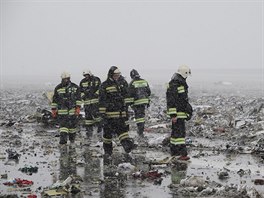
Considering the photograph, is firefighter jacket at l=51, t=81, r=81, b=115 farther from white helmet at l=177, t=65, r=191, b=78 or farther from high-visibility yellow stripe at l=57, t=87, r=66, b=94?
white helmet at l=177, t=65, r=191, b=78

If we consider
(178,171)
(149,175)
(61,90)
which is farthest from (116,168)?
(61,90)

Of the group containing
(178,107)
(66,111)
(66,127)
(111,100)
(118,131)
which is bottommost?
(66,127)

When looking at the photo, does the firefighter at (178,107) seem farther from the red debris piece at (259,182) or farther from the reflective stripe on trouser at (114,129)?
the red debris piece at (259,182)

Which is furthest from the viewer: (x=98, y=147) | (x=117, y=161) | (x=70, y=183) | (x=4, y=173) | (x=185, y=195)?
(x=98, y=147)

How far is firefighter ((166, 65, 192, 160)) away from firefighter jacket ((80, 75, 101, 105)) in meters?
4.28

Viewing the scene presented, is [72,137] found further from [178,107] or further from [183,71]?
[183,71]

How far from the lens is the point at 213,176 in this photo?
27.2 ft

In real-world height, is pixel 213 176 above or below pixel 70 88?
below

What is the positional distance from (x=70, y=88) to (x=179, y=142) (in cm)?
366

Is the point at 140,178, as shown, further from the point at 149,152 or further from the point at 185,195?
the point at 149,152

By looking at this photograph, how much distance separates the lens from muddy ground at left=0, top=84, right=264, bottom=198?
740 centimetres

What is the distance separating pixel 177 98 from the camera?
9.91 m

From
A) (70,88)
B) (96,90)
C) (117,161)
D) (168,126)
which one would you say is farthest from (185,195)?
(168,126)

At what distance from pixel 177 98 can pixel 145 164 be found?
1482 mm
